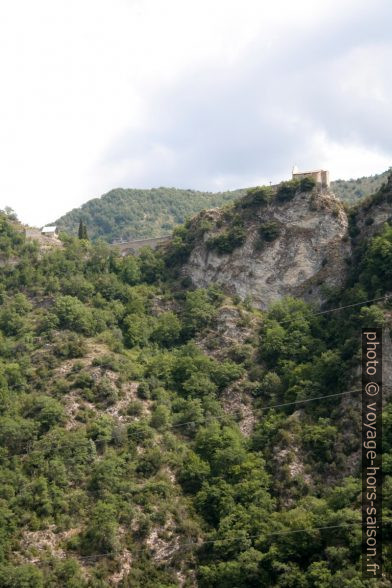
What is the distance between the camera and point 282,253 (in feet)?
305

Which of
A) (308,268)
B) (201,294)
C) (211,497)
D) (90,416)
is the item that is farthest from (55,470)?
(308,268)

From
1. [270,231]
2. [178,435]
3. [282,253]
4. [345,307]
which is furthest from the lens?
[270,231]

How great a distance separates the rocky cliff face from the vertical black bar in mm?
17108

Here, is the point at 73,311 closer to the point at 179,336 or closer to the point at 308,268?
the point at 179,336

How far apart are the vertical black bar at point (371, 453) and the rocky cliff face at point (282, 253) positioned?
1711cm

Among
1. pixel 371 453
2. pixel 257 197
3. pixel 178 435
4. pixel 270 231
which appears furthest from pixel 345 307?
pixel 257 197

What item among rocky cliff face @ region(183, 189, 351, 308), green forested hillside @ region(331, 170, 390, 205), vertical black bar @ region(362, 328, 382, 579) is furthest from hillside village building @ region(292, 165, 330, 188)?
green forested hillside @ region(331, 170, 390, 205)

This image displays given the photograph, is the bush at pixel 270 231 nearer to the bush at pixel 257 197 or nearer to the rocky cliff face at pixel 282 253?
the rocky cliff face at pixel 282 253

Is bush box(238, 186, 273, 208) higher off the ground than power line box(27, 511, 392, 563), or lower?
higher

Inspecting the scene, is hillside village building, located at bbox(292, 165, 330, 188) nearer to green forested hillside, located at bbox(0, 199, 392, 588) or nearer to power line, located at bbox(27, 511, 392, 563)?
green forested hillside, located at bbox(0, 199, 392, 588)

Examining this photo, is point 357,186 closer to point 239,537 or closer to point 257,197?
point 257,197

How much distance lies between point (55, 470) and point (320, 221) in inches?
1676

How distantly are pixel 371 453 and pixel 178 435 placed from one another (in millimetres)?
17674

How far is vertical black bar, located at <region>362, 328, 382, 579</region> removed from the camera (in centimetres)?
5547
